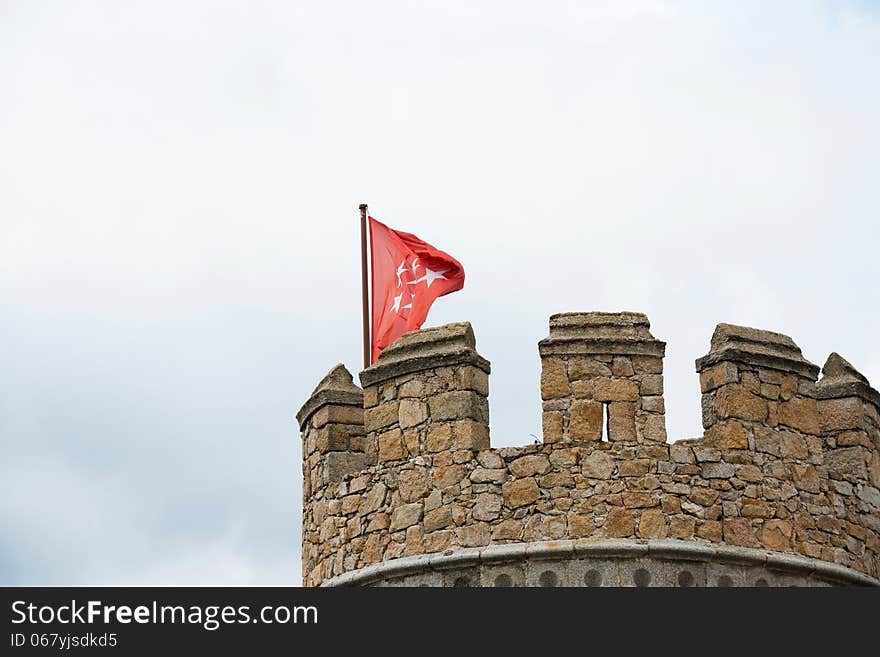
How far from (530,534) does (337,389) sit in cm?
207

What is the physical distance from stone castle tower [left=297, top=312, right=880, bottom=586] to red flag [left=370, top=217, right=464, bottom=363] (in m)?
1.69

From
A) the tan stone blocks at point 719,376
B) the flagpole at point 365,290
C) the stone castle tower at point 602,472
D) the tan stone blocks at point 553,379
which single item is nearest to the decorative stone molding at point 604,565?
the stone castle tower at point 602,472

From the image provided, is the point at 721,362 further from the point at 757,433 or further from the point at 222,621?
the point at 222,621

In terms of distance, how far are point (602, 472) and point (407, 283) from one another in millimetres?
3513

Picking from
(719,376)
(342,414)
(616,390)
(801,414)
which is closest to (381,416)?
(342,414)

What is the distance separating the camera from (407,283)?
62.7ft

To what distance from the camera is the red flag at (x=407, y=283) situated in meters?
18.9

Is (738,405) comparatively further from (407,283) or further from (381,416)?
(407,283)

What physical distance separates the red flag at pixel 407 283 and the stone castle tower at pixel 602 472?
66.7 inches

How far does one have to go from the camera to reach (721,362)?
1669 cm

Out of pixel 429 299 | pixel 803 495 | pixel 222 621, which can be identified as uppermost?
pixel 429 299

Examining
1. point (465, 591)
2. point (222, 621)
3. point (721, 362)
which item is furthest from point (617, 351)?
point (222, 621)

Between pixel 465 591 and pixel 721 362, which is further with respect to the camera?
pixel 721 362

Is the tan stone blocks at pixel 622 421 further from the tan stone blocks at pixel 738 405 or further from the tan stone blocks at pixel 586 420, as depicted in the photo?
the tan stone blocks at pixel 738 405
